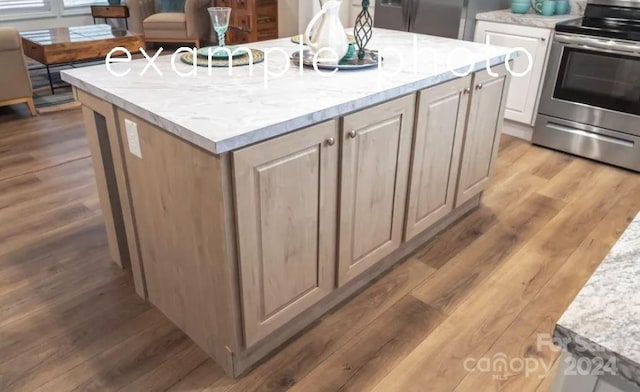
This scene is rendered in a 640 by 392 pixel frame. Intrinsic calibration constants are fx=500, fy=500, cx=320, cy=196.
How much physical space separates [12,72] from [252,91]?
3267mm

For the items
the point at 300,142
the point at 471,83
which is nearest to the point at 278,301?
the point at 300,142

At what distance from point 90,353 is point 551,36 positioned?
136 inches

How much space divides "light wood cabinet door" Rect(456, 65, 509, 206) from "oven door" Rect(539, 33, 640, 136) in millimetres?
1145

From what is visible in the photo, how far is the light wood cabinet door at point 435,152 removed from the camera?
84.2 inches

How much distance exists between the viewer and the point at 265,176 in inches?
59.8

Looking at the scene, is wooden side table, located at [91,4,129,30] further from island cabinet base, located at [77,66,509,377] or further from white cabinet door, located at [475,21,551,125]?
island cabinet base, located at [77,66,509,377]

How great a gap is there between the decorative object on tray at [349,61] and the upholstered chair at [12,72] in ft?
9.42

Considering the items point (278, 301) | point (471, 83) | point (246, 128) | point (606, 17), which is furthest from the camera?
point (606, 17)

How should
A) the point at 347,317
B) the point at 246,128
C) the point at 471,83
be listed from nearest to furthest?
the point at 246,128 < the point at 347,317 < the point at 471,83

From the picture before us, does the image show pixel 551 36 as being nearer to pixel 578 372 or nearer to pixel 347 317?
pixel 347 317

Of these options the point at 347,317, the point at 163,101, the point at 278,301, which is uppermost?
the point at 163,101

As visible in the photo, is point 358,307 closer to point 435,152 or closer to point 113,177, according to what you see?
point 435,152

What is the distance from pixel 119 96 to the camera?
65.2 inches

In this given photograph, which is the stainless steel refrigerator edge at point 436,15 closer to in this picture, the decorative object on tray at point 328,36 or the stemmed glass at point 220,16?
the decorative object on tray at point 328,36
